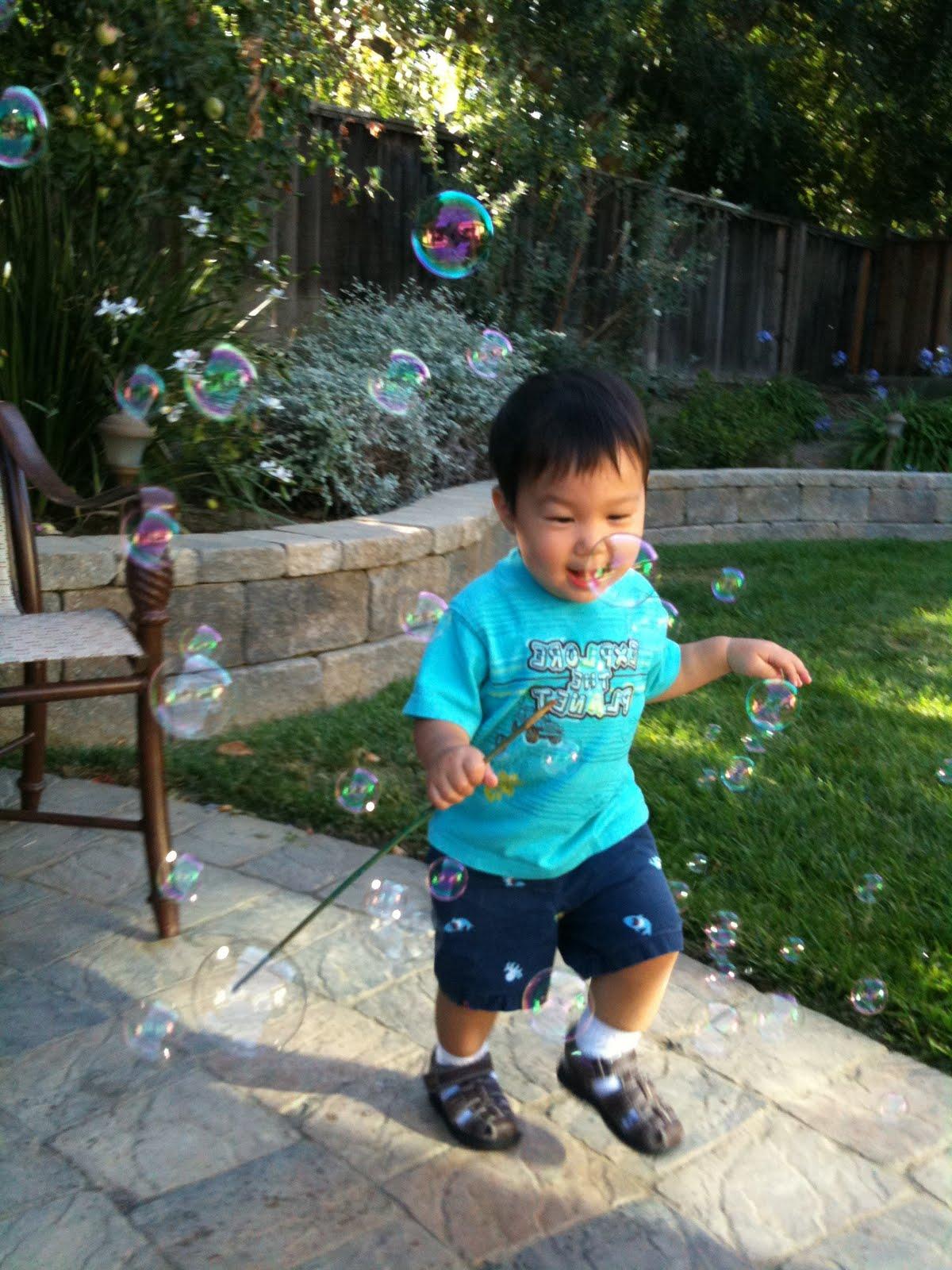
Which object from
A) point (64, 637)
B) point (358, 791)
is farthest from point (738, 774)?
point (64, 637)

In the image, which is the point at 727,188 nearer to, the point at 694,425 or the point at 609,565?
the point at 694,425

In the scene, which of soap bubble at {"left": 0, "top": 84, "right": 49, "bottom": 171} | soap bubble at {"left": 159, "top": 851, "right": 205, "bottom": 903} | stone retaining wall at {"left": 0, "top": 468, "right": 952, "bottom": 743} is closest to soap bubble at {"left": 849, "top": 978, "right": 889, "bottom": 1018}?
soap bubble at {"left": 159, "top": 851, "right": 205, "bottom": 903}

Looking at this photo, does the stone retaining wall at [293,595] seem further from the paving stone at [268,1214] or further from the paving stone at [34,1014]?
the paving stone at [268,1214]

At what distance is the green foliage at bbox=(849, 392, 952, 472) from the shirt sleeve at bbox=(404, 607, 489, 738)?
7.56 m

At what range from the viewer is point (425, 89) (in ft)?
35.4

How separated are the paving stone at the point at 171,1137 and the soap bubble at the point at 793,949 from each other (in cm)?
116

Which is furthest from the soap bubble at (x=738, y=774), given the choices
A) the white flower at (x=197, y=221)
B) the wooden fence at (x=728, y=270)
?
the wooden fence at (x=728, y=270)

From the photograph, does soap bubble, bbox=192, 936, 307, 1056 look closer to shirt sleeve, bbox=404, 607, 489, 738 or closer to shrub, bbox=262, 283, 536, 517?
shirt sleeve, bbox=404, 607, 489, 738

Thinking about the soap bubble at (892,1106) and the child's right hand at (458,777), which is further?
the soap bubble at (892,1106)

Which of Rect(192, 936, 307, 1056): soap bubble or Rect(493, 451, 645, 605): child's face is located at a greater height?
→ Rect(493, 451, 645, 605): child's face

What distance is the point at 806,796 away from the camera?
11.6 ft

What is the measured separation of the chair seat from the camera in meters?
2.65

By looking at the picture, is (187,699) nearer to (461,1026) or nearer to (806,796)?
(461,1026)

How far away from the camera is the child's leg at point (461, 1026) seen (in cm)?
213
